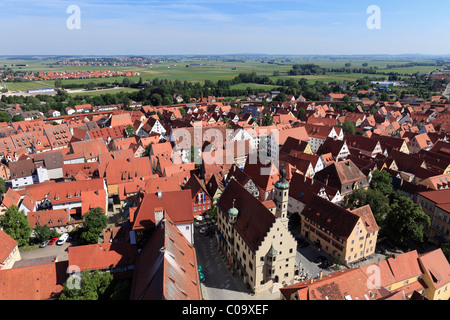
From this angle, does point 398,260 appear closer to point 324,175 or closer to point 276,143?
point 324,175

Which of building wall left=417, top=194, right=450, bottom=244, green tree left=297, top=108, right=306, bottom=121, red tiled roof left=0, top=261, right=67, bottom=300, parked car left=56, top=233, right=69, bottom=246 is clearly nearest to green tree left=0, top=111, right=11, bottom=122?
parked car left=56, top=233, right=69, bottom=246

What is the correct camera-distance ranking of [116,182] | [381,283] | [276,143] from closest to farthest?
1. [381,283]
2. [116,182]
3. [276,143]

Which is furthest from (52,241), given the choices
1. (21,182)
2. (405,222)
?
(405,222)

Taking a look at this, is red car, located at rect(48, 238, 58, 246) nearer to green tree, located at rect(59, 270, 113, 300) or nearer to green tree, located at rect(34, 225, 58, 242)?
green tree, located at rect(34, 225, 58, 242)

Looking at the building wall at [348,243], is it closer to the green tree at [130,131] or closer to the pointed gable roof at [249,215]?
the pointed gable roof at [249,215]

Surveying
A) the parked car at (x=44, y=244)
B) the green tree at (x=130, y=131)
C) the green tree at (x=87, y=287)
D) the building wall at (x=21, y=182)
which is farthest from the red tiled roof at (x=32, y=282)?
the green tree at (x=130, y=131)
